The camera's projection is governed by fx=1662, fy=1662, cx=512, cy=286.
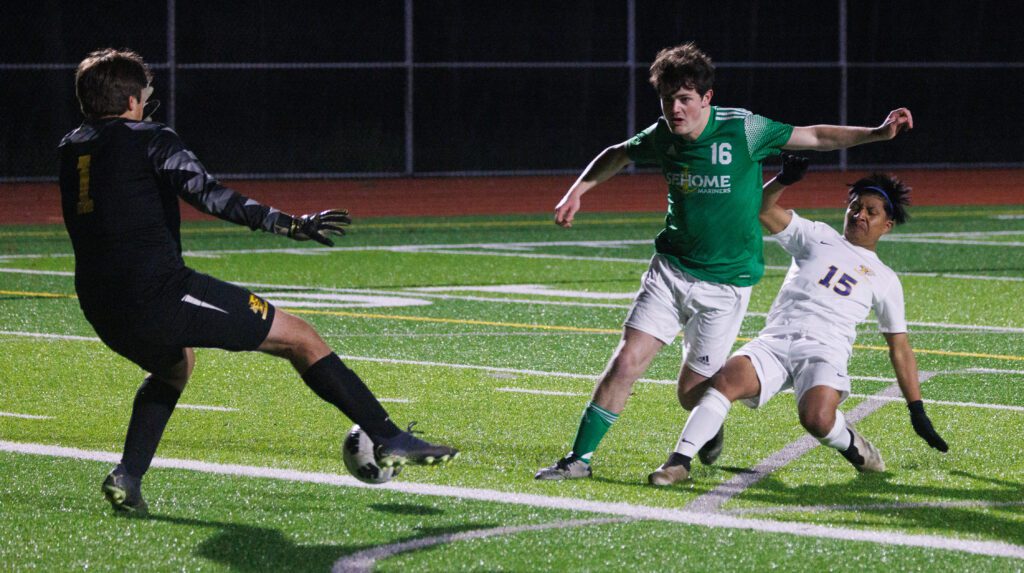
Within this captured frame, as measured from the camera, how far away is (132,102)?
5.79 metres

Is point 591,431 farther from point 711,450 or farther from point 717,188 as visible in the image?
point 717,188

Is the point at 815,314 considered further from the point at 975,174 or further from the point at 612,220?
the point at 975,174

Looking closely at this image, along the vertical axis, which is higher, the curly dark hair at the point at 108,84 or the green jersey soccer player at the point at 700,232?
the curly dark hair at the point at 108,84

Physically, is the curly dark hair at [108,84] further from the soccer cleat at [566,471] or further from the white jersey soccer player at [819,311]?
the white jersey soccer player at [819,311]

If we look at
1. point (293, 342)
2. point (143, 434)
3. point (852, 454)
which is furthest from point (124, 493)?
point (852, 454)

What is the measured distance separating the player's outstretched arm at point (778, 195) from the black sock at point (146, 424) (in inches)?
102

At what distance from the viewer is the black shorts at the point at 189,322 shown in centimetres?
565

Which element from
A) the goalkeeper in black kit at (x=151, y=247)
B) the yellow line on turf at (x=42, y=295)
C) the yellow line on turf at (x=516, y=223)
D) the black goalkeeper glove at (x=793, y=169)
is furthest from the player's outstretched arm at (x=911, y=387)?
the yellow line on turf at (x=516, y=223)

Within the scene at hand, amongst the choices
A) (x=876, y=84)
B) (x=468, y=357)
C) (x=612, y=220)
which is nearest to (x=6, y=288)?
(x=468, y=357)

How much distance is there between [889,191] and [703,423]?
138cm

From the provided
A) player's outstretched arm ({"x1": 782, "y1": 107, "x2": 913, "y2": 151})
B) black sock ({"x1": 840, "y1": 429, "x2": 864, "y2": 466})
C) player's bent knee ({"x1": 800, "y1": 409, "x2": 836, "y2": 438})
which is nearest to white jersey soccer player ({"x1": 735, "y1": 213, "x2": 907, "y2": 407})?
player's bent knee ({"x1": 800, "y1": 409, "x2": 836, "y2": 438})

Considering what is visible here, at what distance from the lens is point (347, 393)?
19.2 feet

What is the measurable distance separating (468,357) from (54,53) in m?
19.6

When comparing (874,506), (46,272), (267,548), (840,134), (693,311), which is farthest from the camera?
(46,272)
